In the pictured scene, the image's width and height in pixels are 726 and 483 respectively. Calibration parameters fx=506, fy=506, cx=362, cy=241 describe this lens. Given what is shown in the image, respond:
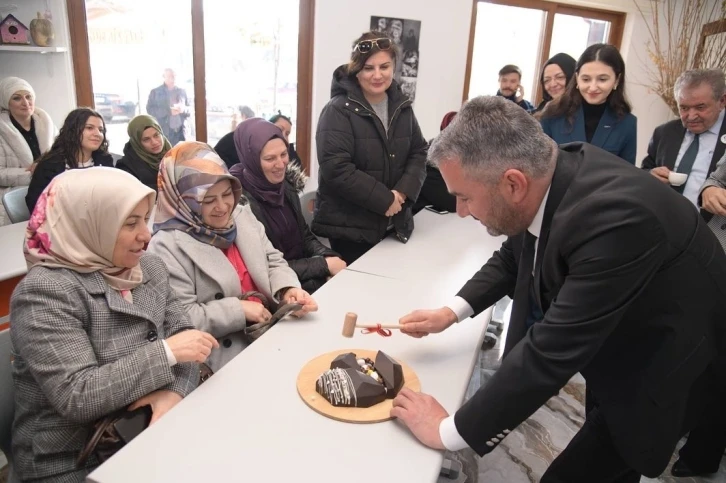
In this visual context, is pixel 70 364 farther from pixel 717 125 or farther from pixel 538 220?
pixel 717 125

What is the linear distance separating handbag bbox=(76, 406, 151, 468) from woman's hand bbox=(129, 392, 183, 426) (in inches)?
0.6

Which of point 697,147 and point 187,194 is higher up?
point 697,147

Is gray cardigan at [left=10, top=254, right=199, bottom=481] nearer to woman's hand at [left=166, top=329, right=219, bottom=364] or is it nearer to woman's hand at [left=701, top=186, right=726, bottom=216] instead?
woman's hand at [left=166, top=329, right=219, bottom=364]

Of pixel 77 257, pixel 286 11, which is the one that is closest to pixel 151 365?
pixel 77 257

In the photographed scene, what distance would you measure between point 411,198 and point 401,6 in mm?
3068

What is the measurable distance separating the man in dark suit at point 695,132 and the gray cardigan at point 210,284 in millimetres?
1896

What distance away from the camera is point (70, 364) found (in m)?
1.11

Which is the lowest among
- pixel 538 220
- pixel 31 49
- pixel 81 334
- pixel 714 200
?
pixel 81 334

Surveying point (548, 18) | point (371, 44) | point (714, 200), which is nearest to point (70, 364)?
point (371, 44)

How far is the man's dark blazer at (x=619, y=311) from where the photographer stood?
956 mm

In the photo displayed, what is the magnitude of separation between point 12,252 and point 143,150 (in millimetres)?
1258

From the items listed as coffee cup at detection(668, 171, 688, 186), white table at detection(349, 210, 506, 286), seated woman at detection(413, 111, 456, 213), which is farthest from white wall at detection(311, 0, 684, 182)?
coffee cup at detection(668, 171, 688, 186)

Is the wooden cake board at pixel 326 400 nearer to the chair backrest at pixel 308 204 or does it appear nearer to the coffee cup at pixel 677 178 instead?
the chair backrest at pixel 308 204

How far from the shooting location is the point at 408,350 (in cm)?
144
